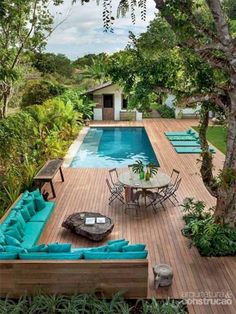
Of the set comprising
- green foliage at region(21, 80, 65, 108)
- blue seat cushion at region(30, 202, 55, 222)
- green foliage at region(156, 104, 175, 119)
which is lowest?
blue seat cushion at region(30, 202, 55, 222)

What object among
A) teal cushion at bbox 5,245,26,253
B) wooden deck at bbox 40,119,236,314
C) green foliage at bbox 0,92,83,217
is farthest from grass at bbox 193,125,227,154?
teal cushion at bbox 5,245,26,253

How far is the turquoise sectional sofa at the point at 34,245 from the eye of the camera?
7129mm

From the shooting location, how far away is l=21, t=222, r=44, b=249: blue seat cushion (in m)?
8.36

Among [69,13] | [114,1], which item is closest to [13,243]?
[114,1]

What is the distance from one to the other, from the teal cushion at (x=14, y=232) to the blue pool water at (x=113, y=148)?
9394 millimetres

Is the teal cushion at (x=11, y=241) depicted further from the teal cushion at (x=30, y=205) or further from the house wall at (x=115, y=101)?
the house wall at (x=115, y=101)

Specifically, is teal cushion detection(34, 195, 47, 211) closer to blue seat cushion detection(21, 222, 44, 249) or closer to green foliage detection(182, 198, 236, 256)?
blue seat cushion detection(21, 222, 44, 249)

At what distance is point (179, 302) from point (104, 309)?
150 centimetres

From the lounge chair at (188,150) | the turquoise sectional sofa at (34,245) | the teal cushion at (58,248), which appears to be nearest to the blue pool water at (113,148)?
the lounge chair at (188,150)

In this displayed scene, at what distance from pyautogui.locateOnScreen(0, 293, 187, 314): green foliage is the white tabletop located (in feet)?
14.9

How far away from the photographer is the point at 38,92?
1061 inches

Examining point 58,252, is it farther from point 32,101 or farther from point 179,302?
point 32,101

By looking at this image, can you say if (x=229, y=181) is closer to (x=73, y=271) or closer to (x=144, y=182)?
(x=144, y=182)

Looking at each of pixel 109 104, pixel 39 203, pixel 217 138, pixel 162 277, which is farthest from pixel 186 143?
pixel 162 277
